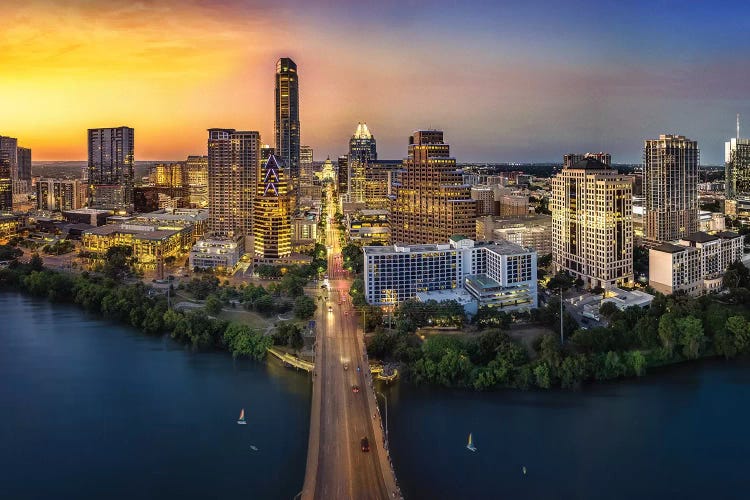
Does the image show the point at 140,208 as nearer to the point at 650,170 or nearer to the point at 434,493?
the point at 650,170

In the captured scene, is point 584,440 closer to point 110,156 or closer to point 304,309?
point 304,309

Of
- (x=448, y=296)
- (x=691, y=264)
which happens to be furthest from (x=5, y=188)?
(x=691, y=264)

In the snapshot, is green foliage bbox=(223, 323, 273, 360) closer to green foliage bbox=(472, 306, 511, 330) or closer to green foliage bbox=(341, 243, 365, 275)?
green foliage bbox=(472, 306, 511, 330)

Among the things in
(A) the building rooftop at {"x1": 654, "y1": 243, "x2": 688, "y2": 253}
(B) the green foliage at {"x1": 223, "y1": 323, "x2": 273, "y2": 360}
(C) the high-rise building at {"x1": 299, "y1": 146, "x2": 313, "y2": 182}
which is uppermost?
(C) the high-rise building at {"x1": 299, "y1": 146, "x2": 313, "y2": 182}

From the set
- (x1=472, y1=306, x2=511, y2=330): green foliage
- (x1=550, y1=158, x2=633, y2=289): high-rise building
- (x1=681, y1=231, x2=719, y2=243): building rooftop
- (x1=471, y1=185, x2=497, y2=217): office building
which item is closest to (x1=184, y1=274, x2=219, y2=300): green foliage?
(x1=472, y1=306, x2=511, y2=330): green foliage

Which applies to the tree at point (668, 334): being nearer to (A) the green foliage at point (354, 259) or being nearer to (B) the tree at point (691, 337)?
(B) the tree at point (691, 337)
